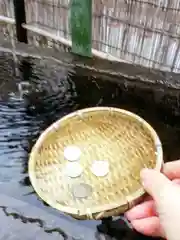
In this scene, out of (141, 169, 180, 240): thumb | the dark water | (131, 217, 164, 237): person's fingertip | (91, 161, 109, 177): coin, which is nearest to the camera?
(141, 169, 180, 240): thumb

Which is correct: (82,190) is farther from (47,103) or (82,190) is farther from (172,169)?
(47,103)

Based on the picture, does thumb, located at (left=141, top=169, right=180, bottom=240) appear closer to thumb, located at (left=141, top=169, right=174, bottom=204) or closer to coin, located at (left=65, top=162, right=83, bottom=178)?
thumb, located at (left=141, top=169, right=174, bottom=204)

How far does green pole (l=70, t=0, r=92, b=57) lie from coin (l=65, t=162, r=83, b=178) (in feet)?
3.94

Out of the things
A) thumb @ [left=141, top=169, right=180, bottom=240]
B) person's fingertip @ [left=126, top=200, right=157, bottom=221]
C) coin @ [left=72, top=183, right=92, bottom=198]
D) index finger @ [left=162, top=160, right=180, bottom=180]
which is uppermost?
thumb @ [left=141, top=169, right=180, bottom=240]

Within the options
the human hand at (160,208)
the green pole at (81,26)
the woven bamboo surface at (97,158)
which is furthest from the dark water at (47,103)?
the human hand at (160,208)

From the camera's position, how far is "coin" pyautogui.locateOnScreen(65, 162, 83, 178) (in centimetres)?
172

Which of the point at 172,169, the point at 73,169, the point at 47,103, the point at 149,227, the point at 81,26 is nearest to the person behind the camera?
the point at 149,227

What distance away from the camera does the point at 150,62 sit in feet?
9.77

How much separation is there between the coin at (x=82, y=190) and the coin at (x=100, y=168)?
0.27 feet

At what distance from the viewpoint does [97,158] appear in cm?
182

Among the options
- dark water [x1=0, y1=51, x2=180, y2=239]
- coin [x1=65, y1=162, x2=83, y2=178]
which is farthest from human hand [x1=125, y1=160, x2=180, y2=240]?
dark water [x1=0, y1=51, x2=180, y2=239]

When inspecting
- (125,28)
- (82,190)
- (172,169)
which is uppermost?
(125,28)

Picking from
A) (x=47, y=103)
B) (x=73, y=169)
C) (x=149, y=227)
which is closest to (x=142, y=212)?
(x=149, y=227)

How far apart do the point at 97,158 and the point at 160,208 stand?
567 mm
